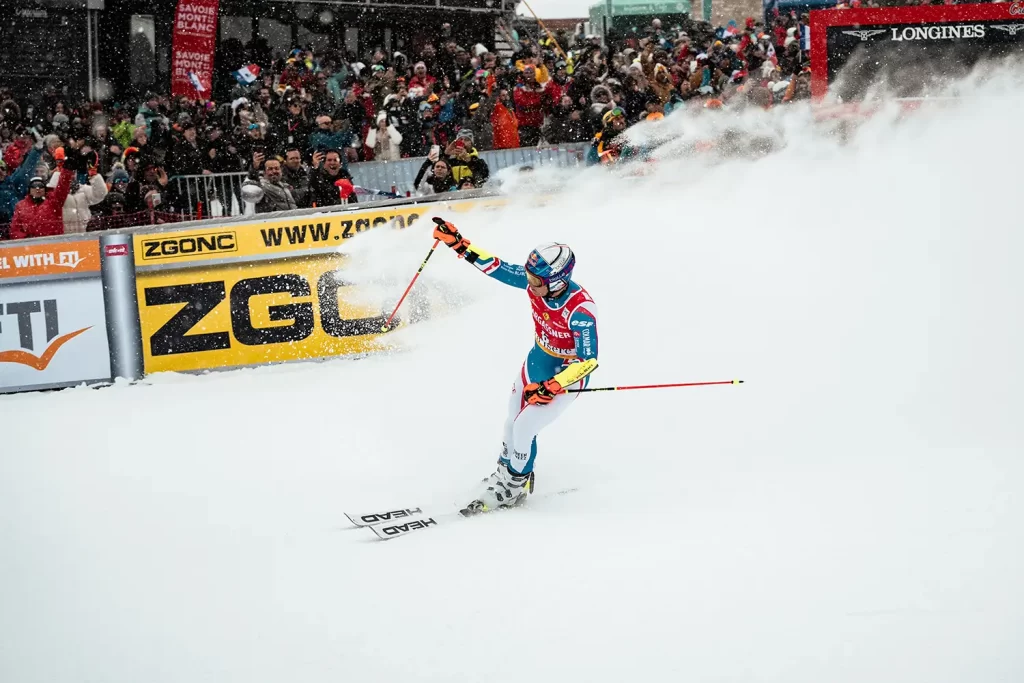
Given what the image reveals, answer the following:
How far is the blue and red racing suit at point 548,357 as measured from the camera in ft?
18.7

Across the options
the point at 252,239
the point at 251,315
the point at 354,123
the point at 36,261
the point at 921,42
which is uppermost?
the point at 921,42

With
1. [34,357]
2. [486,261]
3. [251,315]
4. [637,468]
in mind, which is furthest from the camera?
[251,315]

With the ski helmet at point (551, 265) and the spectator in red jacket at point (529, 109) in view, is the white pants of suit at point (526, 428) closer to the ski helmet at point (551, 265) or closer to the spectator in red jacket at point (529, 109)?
the ski helmet at point (551, 265)

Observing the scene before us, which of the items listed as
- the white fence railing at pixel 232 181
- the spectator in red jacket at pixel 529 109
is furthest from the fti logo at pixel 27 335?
the spectator in red jacket at pixel 529 109

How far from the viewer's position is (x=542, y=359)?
20.4 ft

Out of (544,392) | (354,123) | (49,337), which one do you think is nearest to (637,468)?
(544,392)

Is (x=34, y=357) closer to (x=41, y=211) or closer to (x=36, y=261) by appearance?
(x=36, y=261)

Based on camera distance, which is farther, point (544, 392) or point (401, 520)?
point (401, 520)

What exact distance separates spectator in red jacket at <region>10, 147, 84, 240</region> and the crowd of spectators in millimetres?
14

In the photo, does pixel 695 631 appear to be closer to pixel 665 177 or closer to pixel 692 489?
pixel 692 489

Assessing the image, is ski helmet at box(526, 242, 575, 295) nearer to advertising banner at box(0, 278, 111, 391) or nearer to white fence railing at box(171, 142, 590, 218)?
advertising banner at box(0, 278, 111, 391)

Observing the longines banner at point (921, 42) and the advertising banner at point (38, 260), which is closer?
the advertising banner at point (38, 260)

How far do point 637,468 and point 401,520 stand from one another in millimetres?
1809

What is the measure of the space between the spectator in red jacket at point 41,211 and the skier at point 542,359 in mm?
4939
